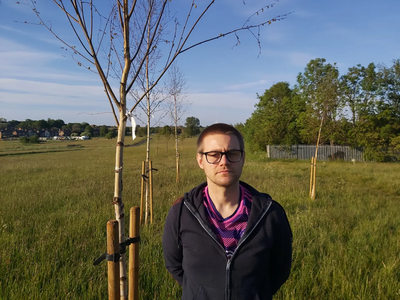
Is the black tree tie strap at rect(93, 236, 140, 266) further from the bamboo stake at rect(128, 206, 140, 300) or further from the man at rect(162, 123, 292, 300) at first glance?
the man at rect(162, 123, 292, 300)

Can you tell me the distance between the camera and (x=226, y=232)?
5.24 ft

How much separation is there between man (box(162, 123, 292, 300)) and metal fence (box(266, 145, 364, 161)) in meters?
25.4

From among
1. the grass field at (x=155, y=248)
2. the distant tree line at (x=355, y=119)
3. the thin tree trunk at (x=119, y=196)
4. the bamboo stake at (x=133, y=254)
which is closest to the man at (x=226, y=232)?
the bamboo stake at (x=133, y=254)

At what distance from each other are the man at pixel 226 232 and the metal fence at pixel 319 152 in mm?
25357

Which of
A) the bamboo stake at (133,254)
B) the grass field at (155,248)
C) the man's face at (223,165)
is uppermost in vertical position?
the man's face at (223,165)

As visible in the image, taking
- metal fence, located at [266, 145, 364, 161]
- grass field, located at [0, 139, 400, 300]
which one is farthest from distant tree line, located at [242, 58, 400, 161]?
grass field, located at [0, 139, 400, 300]

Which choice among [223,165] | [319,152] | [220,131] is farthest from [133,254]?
[319,152]

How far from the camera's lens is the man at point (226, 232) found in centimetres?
153

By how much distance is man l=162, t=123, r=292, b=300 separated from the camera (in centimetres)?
153

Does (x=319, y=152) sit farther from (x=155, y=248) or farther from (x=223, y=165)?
(x=223, y=165)

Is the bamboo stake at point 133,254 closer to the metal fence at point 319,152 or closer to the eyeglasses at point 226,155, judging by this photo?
the eyeglasses at point 226,155

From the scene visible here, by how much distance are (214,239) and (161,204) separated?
5565mm

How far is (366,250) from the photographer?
439cm

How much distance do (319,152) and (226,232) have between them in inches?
1033
